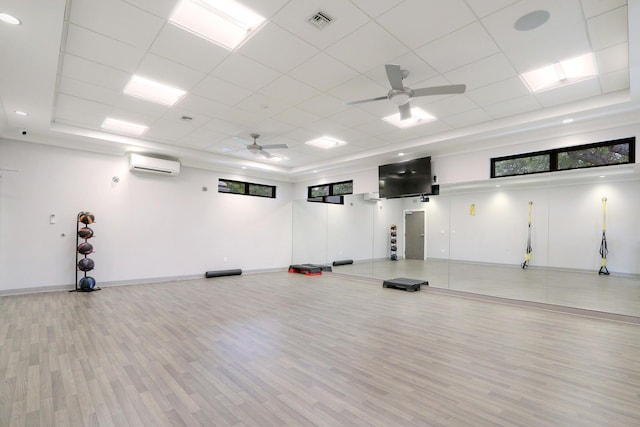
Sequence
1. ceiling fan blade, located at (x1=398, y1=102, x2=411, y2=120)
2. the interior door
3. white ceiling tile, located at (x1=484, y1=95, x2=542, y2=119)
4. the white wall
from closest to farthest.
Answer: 1. ceiling fan blade, located at (x1=398, y1=102, x2=411, y2=120)
2. white ceiling tile, located at (x1=484, y1=95, x2=542, y2=119)
3. the white wall
4. the interior door

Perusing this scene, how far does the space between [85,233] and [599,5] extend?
8714 mm

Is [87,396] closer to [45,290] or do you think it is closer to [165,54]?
[165,54]

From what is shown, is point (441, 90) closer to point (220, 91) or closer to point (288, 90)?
point (288, 90)

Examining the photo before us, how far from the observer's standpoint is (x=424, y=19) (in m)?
2.87

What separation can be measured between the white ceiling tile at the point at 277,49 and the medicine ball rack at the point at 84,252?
5.55 meters

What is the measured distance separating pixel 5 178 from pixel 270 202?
20.7 feet

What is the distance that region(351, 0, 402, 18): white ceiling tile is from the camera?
2.66 meters

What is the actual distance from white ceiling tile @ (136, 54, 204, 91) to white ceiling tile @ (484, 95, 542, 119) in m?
4.50

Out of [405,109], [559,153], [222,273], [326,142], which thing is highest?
[326,142]

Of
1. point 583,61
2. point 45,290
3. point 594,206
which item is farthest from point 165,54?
point 594,206

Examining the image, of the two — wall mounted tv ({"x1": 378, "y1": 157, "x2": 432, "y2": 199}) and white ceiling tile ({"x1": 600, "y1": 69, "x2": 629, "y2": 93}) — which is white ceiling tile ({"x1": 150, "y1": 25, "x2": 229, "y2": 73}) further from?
wall mounted tv ({"x1": 378, "y1": 157, "x2": 432, "y2": 199})

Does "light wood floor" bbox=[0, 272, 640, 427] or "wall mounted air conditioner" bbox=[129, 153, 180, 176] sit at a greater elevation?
"wall mounted air conditioner" bbox=[129, 153, 180, 176]

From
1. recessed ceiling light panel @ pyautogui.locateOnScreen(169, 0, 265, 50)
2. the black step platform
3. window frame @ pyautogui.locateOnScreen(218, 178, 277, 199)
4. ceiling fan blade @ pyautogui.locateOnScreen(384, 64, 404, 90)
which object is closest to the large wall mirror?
the black step platform

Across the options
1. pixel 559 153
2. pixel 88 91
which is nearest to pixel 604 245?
pixel 559 153
